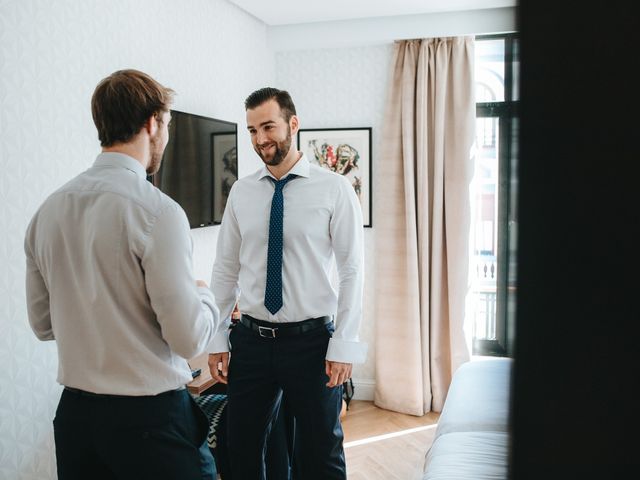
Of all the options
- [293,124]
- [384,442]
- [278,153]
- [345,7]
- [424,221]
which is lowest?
[384,442]

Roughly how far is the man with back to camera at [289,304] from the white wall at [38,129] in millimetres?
697

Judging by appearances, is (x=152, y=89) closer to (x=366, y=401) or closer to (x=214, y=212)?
(x=214, y=212)

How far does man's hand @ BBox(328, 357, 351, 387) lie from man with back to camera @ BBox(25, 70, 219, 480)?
67cm

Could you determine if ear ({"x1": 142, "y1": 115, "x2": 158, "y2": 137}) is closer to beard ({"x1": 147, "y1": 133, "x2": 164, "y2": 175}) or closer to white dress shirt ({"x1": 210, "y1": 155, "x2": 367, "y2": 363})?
beard ({"x1": 147, "y1": 133, "x2": 164, "y2": 175})

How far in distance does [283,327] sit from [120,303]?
A: 2.57 feet

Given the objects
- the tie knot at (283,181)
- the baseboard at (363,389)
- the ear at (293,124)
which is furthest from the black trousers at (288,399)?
the baseboard at (363,389)

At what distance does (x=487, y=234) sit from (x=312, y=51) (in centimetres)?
187

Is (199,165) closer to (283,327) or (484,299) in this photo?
(283,327)

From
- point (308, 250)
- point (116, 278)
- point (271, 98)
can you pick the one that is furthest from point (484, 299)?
point (116, 278)

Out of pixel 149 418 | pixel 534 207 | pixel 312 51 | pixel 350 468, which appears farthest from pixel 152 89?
pixel 312 51

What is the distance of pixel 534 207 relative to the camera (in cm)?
16

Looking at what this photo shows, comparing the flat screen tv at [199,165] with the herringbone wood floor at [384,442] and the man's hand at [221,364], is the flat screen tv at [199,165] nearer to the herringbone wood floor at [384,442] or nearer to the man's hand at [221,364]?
the man's hand at [221,364]

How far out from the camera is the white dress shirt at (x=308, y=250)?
1.92 metres

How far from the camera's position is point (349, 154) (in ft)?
13.7
